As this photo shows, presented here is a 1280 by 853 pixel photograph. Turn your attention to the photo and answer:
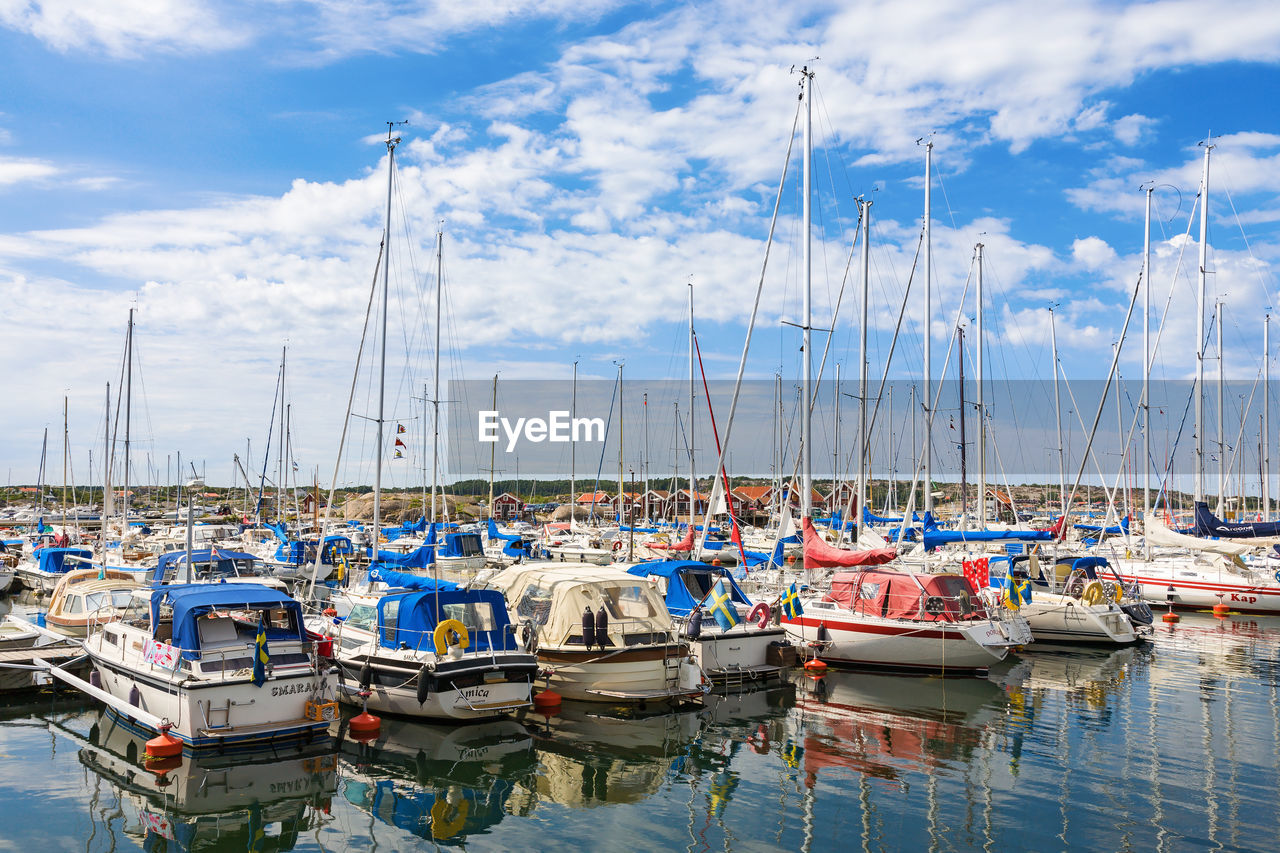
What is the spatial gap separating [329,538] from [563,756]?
35492 millimetres

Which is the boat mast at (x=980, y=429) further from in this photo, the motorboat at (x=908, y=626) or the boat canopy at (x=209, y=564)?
the boat canopy at (x=209, y=564)

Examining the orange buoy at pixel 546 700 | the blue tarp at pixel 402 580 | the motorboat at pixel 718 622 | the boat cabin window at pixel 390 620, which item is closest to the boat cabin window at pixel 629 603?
the motorboat at pixel 718 622

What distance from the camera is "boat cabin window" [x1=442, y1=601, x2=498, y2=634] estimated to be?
65.5 ft

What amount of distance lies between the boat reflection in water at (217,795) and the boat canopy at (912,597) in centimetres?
1587

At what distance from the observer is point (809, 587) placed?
30.2 metres

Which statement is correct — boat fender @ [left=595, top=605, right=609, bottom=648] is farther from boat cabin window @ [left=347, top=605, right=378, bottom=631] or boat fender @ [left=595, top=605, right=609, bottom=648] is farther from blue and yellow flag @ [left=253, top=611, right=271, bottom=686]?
blue and yellow flag @ [left=253, top=611, right=271, bottom=686]

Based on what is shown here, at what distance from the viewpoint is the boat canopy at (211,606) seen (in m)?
17.3

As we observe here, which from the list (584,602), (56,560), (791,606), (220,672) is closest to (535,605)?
(584,602)

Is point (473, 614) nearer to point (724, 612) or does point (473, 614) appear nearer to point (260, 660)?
point (260, 660)

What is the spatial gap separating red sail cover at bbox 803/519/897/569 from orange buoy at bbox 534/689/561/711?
1143 cm

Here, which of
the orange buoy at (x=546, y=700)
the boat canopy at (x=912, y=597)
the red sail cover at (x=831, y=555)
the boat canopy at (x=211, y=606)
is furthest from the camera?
the red sail cover at (x=831, y=555)

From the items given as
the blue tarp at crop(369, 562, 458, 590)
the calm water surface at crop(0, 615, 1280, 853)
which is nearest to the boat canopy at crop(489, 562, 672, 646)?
the calm water surface at crop(0, 615, 1280, 853)

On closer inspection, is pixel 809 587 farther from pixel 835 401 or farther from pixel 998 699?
pixel 835 401

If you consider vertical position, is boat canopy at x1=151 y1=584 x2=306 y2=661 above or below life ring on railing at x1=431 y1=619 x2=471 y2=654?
above
